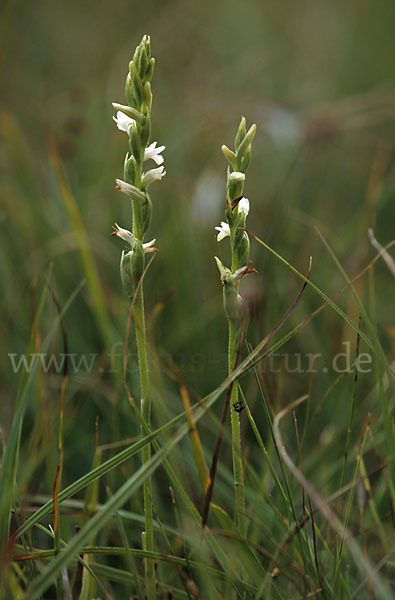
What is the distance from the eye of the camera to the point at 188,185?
3465 mm

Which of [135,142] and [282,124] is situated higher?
[282,124]

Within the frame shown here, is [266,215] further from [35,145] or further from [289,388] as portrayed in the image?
[35,145]

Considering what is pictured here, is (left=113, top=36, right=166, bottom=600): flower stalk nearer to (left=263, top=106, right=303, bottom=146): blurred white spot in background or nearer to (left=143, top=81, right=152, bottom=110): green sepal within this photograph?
(left=143, top=81, right=152, bottom=110): green sepal

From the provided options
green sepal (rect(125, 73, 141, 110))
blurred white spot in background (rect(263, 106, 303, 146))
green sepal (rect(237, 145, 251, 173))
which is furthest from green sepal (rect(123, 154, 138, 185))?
blurred white spot in background (rect(263, 106, 303, 146))

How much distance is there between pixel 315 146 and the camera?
4.11 m

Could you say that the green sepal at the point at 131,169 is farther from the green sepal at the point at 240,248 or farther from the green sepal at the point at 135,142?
the green sepal at the point at 240,248

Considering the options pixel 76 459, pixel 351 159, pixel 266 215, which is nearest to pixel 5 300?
pixel 76 459

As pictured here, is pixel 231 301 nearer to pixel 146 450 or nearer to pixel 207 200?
pixel 146 450

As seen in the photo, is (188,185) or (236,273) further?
(188,185)

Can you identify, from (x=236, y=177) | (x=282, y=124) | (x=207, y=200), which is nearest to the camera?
(x=236, y=177)

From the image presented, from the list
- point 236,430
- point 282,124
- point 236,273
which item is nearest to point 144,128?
point 236,273

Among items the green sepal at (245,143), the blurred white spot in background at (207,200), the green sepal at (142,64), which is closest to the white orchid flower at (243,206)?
the green sepal at (245,143)

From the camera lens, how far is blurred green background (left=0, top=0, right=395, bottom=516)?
2322 millimetres

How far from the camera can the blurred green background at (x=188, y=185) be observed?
2322 millimetres
